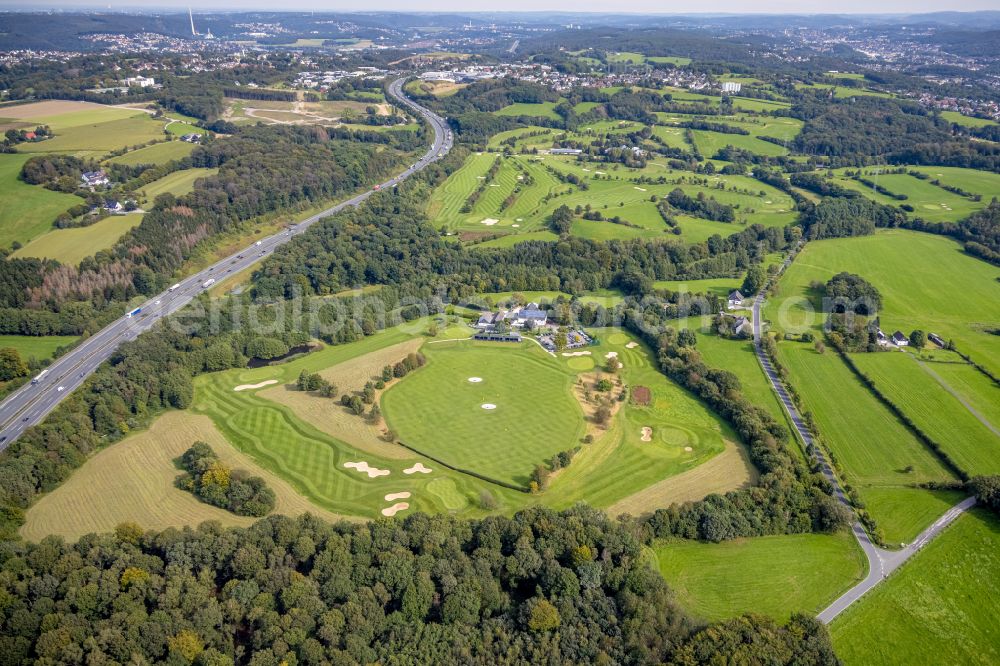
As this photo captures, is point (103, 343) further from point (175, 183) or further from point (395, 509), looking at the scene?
point (175, 183)

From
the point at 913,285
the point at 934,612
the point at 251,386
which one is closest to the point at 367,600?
the point at 934,612

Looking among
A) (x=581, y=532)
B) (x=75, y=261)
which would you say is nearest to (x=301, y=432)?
(x=581, y=532)

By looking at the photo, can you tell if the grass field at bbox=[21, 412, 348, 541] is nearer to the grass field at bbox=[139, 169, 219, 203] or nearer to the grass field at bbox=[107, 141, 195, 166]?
the grass field at bbox=[139, 169, 219, 203]

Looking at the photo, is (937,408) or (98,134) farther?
(98,134)

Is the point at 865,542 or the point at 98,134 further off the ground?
the point at 98,134

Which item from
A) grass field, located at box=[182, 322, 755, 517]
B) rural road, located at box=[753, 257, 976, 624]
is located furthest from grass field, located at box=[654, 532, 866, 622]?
grass field, located at box=[182, 322, 755, 517]

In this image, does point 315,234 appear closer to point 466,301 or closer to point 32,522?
point 466,301

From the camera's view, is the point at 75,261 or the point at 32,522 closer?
the point at 32,522
